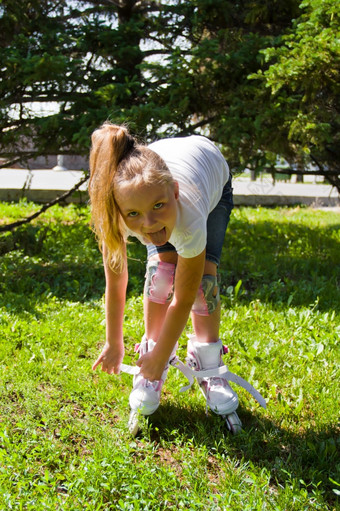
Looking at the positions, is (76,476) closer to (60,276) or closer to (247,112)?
(60,276)

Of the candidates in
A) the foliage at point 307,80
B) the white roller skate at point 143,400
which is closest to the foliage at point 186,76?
the foliage at point 307,80

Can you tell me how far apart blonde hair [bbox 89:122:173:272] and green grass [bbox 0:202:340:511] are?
0.88 metres

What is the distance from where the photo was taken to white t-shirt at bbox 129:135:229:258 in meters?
1.91

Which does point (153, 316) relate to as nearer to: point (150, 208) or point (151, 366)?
point (151, 366)

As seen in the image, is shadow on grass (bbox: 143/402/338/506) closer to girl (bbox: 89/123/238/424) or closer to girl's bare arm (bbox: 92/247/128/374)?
girl (bbox: 89/123/238/424)

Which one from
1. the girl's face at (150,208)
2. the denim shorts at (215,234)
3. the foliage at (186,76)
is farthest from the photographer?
the foliage at (186,76)

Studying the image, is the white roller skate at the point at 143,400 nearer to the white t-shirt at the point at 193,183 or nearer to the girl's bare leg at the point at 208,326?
the girl's bare leg at the point at 208,326

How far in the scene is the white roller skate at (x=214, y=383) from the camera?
2.33 meters

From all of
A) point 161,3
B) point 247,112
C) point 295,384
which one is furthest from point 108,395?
point 161,3

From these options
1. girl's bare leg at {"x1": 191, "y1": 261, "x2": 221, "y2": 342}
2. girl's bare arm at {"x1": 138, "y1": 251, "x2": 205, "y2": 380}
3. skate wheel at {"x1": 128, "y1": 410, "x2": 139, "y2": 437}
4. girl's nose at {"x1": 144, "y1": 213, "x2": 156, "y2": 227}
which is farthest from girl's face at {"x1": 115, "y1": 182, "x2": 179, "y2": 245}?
skate wheel at {"x1": 128, "y1": 410, "x2": 139, "y2": 437}

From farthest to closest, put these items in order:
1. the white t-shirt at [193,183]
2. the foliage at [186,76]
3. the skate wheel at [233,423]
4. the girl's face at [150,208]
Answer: the foliage at [186,76], the skate wheel at [233,423], the white t-shirt at [193,183], the girl's face at [150,208]

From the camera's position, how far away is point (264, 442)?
2275mm

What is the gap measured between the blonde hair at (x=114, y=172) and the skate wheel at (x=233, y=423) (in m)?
0.97

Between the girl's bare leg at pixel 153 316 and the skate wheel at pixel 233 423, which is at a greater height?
the girl's bare leg at pixel 153 316
